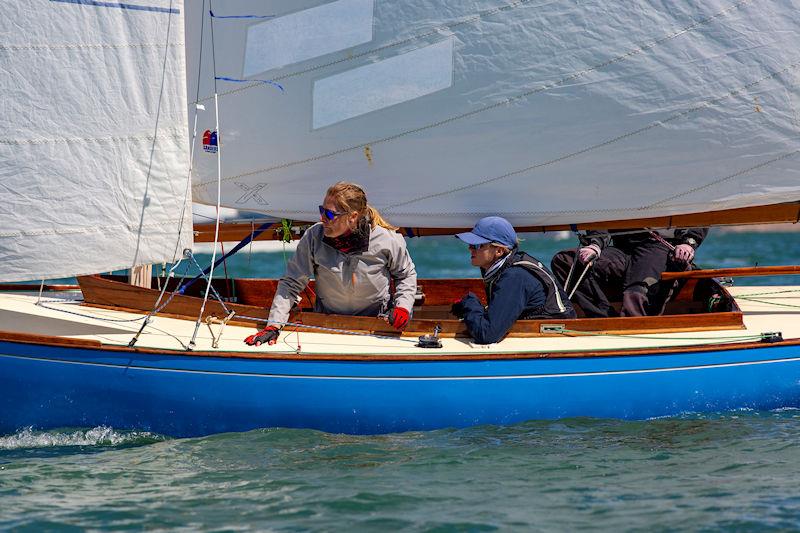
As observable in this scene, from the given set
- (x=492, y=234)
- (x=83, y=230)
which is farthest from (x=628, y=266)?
(x=83, y=230)

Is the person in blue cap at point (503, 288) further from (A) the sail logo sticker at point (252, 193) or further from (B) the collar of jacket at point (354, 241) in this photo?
(A) the sail logo sticker at point (252, 193)

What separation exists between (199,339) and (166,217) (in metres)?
0.62

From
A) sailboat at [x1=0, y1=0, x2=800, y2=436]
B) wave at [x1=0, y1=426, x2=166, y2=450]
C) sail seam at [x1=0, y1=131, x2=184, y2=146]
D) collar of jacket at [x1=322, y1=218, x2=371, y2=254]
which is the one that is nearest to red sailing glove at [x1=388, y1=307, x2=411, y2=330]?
sailboat at [x1=0, y1=0, x2=800, y2=436]

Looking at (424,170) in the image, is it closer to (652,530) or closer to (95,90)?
(95,90)

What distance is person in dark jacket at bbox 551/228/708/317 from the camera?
5.62 meters

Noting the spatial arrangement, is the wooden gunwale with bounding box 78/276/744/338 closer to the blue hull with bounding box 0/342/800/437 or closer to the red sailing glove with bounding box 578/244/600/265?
the blue hull with bounding box 0/342/800/437

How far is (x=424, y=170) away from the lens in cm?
568

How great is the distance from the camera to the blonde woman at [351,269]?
4945mm

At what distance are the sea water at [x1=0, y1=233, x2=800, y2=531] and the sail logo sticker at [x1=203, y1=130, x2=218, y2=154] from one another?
1.58 m

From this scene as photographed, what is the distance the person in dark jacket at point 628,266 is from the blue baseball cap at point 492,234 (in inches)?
26.8

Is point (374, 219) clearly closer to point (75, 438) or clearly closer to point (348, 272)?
point (348, 272)

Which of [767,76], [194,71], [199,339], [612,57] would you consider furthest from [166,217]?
[767,76]

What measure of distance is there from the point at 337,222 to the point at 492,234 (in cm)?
79

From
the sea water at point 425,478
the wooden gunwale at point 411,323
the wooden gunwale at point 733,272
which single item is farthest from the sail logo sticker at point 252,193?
the wooden gunwale at point 733,272
